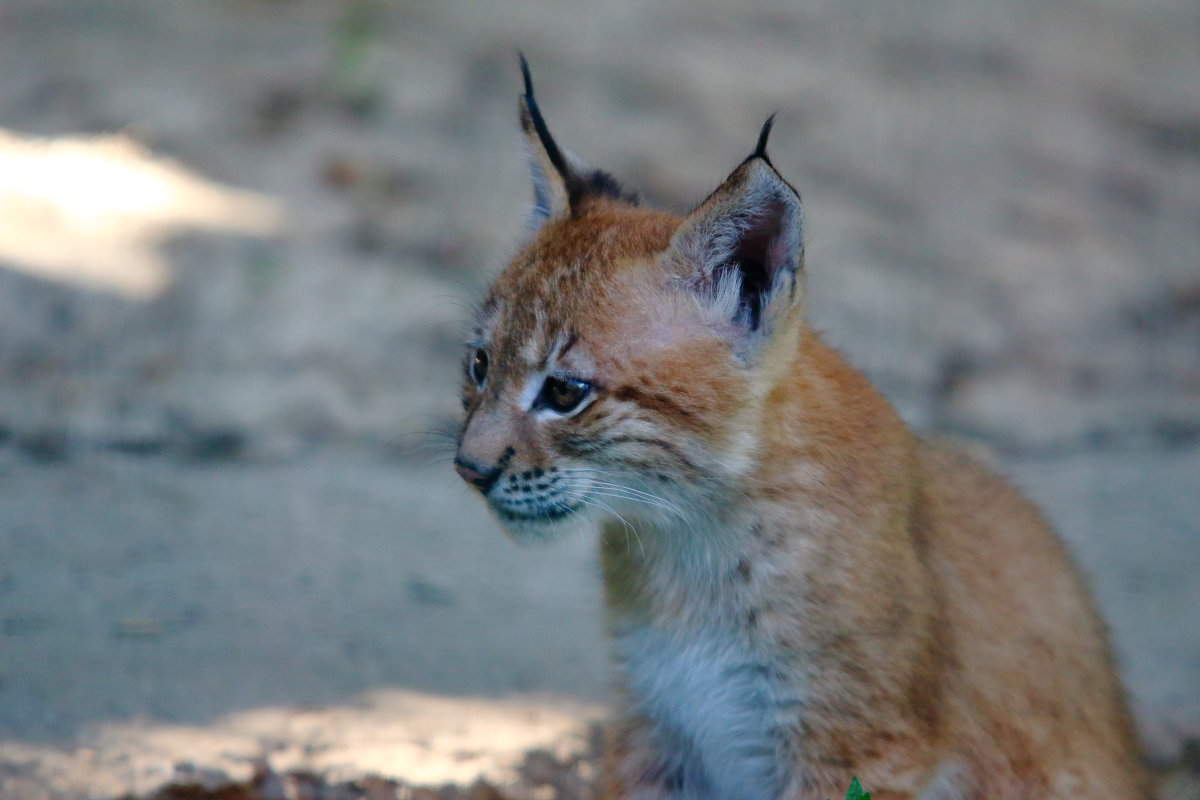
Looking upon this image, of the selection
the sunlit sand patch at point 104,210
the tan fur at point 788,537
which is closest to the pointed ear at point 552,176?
the tan fur at point 788,537

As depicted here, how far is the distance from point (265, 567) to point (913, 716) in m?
3.33

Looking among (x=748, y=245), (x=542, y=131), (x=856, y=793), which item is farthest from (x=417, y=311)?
(x=856, y=793)

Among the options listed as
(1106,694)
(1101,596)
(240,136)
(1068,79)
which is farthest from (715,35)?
(1106,694)

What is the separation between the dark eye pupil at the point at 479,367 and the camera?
3880 millimetres

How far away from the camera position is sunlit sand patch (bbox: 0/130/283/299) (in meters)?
7.25

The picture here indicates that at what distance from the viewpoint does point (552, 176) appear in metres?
4.08

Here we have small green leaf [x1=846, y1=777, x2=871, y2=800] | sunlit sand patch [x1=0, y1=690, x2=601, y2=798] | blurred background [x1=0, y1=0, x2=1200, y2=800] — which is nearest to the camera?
small green leaf [x1=846, y1=777, x2=871, y2=800]

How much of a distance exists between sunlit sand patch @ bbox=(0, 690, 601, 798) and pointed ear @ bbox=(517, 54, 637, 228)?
1882 mm

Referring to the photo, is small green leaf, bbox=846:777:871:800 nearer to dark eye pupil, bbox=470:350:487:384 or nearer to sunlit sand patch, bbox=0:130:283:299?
dark eye pupil, bbox=470:350:487:384

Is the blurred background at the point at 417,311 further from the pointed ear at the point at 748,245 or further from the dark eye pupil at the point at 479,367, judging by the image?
the pointed ear at the point at 748,245

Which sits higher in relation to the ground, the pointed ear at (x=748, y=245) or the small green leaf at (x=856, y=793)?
the pointed ear at (x=748, y=245)

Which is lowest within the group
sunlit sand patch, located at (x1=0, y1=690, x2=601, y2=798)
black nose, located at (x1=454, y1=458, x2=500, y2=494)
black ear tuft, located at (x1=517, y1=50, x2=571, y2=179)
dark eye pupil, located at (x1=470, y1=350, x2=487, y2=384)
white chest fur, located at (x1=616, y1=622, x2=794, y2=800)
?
sunlit sand patch, located at (x1=0, y1=690, x2=601, y2=798)

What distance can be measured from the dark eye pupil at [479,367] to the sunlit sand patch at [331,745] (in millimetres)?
1432

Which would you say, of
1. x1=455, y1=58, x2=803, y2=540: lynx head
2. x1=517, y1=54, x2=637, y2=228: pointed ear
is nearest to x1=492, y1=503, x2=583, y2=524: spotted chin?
x1=455, y1=58, x2=803, y2=540: lynx head
